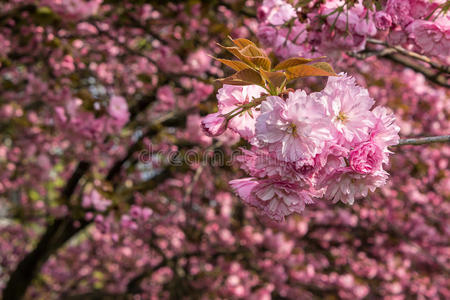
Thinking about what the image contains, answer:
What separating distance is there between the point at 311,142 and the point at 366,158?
126mm

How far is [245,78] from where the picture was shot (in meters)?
0.88

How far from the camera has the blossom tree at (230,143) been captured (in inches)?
35.2

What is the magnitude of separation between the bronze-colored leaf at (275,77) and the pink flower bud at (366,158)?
0.22m

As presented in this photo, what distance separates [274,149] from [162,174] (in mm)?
3261

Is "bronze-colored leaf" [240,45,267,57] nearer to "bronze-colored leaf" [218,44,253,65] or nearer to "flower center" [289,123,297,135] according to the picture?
"bronze-colored leaf" [218,44,253,65]

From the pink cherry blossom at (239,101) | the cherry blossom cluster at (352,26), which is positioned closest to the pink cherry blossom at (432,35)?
the cherry blossom cluster at (352,26)

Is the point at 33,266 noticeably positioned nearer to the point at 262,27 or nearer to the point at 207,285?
the point at 207,285

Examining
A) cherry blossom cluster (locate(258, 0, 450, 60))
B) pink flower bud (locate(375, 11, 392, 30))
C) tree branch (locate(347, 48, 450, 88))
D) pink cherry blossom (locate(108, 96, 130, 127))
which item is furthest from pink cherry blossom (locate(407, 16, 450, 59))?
pink cherry blossom (locate(108, 96, 130, 127))

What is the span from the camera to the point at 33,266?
4.43 metres

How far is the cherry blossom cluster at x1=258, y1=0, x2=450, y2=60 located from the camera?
1.26 metres

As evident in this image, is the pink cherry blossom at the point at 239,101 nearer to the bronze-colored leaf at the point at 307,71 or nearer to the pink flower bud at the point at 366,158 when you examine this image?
the bronze-colored leaf at the point at 307,71

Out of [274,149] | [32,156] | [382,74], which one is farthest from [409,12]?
[32,156]

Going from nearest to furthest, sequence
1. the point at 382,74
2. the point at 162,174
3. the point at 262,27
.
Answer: the point at 262,27, the point at 162,174, the point at 382,74

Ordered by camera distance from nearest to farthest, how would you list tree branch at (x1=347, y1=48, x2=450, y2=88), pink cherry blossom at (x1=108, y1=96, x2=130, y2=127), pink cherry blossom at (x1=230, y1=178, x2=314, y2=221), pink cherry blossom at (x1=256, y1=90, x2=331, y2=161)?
1. pink cherry blossom at (x1=256, y1=90, x2=331, y2=161)
2. pink cherry blossom at (x1=230, y1=178, x2=314, y2=221)
3. tree branch at (x1=347, y1=48, x2=450, y2=88)
4. pink cherry blossom at (x1=108, y1=96, x2=130, y2=127)
